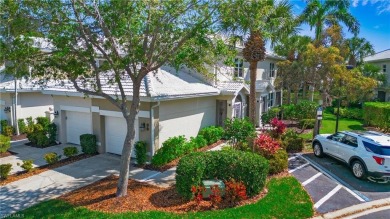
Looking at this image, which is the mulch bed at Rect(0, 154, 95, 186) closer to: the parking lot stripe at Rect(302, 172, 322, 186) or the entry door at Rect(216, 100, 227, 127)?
the entry door at Rect(216, 100, 227, 127)

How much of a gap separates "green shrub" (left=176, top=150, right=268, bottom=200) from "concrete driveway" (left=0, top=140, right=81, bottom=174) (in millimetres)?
8580

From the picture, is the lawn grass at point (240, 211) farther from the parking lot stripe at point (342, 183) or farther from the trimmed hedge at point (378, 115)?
the trimmed hedge at point (378, 115)

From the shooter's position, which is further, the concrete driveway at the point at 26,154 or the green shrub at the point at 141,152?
the concrete driveway at the point at 26,154

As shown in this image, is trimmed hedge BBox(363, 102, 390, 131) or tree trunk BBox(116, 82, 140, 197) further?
trimmed hedge BBox(363, 102, 390, 131)

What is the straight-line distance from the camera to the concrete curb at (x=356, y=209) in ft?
27.6

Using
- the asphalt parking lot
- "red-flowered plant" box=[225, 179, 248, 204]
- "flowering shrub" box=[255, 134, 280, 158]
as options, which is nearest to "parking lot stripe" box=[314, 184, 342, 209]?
the asphalt parking lot

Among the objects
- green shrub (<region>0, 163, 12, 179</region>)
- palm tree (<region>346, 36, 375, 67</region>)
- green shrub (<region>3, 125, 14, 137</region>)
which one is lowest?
green shrub (<region>0, 163, 12, 179</region>)

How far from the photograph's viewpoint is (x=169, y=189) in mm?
10172

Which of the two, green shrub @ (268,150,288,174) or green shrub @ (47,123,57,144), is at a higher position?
green shrub @ (47,123,57,144)

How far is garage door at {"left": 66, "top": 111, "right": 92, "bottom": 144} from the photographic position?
16047 mm

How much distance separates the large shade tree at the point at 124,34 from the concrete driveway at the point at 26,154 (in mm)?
6323

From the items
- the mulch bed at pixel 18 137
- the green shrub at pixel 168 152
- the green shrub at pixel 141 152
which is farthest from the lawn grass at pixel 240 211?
the mulch bed at pixel 18 137

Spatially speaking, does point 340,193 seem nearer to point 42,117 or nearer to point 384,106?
point 384,106

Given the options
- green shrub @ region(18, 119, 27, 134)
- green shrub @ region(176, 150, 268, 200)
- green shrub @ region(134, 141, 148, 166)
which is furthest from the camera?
green shrub @ region(18, 119, 27, 134)
